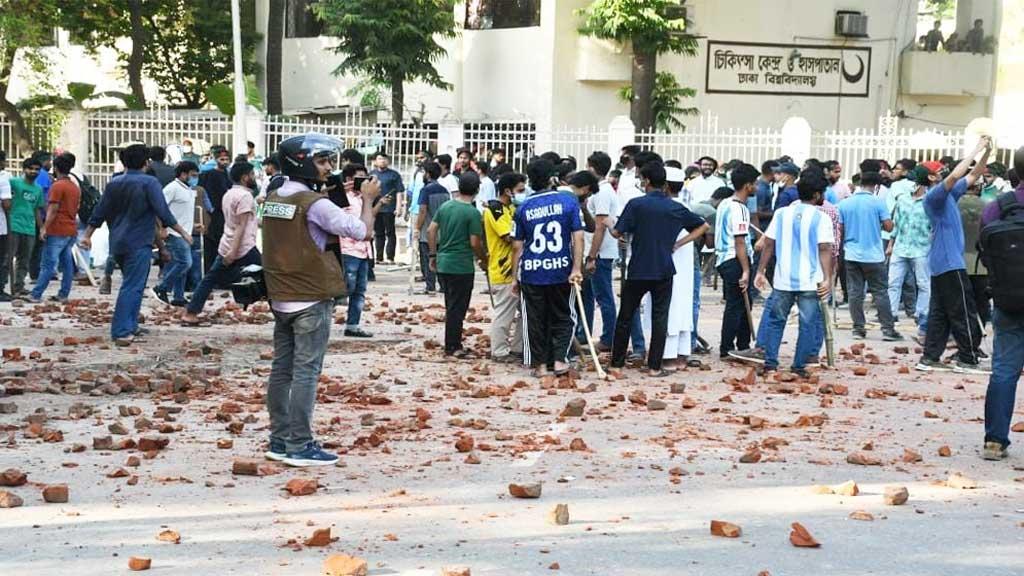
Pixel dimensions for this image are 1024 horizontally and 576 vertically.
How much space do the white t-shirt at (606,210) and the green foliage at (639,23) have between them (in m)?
18.2

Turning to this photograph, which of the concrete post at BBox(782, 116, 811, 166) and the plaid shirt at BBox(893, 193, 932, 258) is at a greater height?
the concrete post at BBox(782, 116, 811, 166)

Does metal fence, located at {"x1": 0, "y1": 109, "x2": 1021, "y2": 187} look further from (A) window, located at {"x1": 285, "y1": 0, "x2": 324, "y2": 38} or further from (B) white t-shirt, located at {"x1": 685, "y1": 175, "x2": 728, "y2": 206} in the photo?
(B) white t-shirt, located at {"x1": 685, "y1": 175, "x2": 728, "y2": 206}

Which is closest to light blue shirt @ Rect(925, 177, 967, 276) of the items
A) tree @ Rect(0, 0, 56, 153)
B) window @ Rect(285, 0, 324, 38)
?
tree @ Rect(0, 0, 56, 153)

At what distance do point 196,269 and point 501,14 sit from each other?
57.3 feet

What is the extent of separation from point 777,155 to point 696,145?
1.99 metres

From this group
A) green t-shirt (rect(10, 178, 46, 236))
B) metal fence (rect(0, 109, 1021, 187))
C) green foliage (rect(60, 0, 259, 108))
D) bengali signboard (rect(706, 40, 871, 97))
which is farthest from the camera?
green foliage (rect(60, 0, 259, 108))

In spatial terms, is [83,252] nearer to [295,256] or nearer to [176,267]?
[176,267]

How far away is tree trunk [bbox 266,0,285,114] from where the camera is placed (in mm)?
34812

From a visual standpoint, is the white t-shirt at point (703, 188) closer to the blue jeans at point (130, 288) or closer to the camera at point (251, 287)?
the blue jeans at point (130, 288)

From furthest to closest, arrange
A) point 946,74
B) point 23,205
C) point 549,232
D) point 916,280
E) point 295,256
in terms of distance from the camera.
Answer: point 946,74
point 23,205
point 916,280
point 549,232
point 295,256

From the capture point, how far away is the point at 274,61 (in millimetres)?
34906

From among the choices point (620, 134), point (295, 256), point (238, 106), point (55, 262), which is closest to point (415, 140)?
point (238, 106)

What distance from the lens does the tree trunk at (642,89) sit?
32.0 meters

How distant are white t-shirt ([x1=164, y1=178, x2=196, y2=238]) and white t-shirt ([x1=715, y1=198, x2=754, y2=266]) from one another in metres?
6.27
